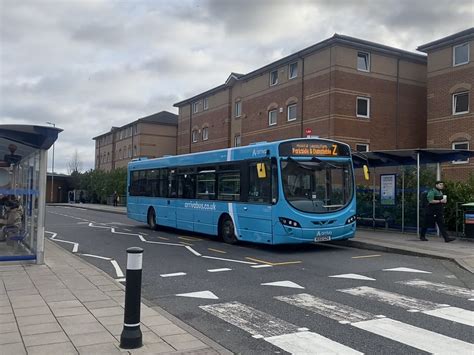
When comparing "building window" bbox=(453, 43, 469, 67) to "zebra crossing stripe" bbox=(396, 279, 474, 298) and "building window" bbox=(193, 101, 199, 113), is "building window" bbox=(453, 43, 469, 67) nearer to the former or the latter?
"zebra crossing stripe" bbox=(396, 279, 474, 298)

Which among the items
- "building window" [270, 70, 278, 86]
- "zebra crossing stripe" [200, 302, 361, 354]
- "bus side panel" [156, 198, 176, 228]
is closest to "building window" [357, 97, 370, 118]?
"building window" [270, 70, 278, 86]

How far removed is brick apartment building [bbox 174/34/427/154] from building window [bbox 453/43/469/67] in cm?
473

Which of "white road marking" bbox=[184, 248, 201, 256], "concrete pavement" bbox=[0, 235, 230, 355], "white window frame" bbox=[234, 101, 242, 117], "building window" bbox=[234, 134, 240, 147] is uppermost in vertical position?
"white window frame" bbox=[234, 101, 242, 117]

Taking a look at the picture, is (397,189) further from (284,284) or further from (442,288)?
(284,284)

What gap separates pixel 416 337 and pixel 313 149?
8136mm

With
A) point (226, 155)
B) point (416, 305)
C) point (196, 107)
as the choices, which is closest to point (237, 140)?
point (196, 107)

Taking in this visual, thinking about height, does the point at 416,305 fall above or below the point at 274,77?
below

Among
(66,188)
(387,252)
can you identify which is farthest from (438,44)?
(66,188)

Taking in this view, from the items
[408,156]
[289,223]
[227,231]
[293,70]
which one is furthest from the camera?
[293,70]

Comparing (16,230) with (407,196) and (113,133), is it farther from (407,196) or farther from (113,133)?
(113,133)

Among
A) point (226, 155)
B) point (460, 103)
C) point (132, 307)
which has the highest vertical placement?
point (460, 103)

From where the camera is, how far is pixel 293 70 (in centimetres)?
3528

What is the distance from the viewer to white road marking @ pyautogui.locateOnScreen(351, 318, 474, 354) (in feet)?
16.8

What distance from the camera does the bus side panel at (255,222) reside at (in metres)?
12.8
